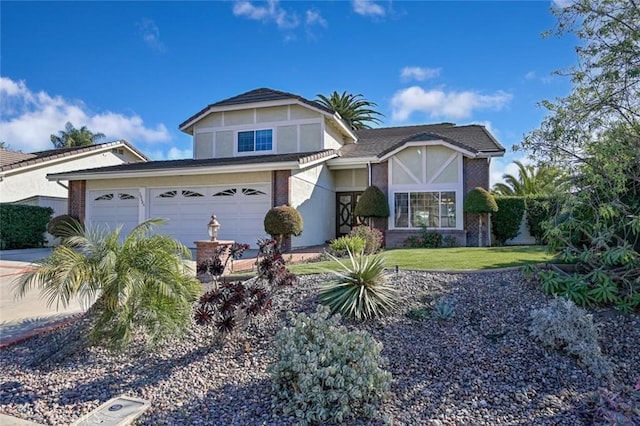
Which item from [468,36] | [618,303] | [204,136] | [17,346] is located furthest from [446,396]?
[204,136]

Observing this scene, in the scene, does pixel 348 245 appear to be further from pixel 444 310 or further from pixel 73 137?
pixel 73 137

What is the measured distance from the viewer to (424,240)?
611 inches

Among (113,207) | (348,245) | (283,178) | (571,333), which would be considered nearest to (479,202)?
(348,245)

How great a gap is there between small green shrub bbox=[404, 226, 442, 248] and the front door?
3.84 metres

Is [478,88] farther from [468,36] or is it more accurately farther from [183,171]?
[183,171]

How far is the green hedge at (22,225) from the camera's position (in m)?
17.7

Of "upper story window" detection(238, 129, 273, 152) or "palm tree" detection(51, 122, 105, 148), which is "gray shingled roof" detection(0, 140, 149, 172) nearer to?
"upper story window" detection(238, 129, 273, 152)

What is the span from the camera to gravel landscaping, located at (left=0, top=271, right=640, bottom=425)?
351 cm

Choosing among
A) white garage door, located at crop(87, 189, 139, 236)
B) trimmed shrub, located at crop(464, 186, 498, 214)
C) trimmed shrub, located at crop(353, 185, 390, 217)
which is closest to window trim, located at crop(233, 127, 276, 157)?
white garage door, located at crop(87, 189, 139, 236)

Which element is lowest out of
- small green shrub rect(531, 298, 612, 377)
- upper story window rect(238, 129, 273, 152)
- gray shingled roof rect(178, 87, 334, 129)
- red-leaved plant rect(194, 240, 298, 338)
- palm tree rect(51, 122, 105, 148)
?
small green shrub rect(531, 298, 612, 377)

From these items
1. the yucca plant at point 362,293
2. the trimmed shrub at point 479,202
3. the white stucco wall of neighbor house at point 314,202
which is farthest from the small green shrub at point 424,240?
the yucca plant at point 362,293

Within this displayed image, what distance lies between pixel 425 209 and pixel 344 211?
4.25 metres

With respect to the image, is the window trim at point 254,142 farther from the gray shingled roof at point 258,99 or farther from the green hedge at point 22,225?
the green hedge at point 22,225

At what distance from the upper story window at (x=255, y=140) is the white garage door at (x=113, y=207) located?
5.09 m
